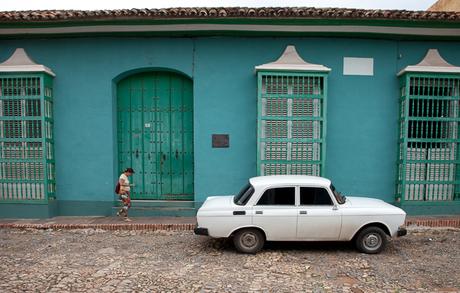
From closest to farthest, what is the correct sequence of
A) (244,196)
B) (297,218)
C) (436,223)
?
(297,218) → (244,196) → (436,223)

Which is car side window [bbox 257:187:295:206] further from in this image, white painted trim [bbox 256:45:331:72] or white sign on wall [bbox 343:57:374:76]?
white sign on wall [bbox 343:57:374:76]

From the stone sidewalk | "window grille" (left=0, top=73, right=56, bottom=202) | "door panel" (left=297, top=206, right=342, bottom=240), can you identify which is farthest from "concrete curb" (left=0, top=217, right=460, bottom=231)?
"door panel" (left=297, top=206, right=342, bottom=240)

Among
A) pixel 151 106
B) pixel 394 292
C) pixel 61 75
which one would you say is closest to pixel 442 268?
pixel 394 292

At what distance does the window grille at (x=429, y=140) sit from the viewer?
6.44 meters

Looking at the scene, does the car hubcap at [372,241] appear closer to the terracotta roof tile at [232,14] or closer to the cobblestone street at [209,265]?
the cobblestone street at [209,265]

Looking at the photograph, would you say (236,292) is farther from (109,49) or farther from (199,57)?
(109,49)

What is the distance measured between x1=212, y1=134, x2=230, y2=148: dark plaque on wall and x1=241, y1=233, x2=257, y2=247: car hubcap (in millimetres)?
2437

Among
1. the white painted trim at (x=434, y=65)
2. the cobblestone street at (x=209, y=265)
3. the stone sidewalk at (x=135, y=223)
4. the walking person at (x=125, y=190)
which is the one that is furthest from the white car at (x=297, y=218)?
the white painted trim at (x=434, y=65)

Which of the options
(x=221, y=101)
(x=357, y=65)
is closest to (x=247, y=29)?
(x=221, y=101)

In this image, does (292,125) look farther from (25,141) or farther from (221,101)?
(25,141)

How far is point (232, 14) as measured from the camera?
19.4ft

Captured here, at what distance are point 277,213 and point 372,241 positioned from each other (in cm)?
158

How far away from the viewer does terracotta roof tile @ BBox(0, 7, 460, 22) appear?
5875 mm

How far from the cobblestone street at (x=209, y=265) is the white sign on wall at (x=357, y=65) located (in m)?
3.53
